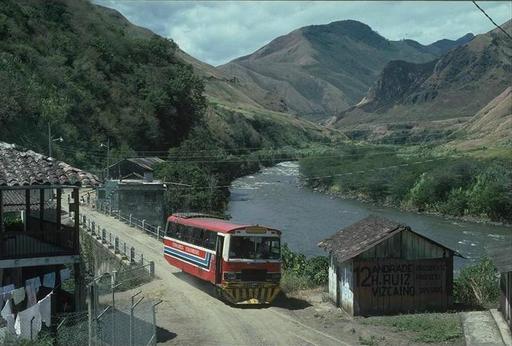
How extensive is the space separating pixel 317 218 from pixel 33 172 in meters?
54.8

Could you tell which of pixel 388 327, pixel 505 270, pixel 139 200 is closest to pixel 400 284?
pixel 388 327

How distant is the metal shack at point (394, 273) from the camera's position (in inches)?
931

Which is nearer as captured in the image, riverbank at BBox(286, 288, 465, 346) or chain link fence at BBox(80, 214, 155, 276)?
riverbank at BBox(286, 288, 465, 346)

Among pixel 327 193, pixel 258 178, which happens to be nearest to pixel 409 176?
pixel 327 193

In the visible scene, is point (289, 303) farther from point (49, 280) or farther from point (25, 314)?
point (25, 314)

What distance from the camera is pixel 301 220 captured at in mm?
70125

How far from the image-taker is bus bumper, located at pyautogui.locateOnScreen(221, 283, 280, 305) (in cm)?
2550

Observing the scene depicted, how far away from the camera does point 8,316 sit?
1769 centimetres

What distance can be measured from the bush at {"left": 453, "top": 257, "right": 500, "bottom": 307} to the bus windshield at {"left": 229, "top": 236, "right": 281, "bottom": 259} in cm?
776

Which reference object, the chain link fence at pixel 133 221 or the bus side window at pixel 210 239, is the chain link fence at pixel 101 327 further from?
the chain link fence at pixel 133 221

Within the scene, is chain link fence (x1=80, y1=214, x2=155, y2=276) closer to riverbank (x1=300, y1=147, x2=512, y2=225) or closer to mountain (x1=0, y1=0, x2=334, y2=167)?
mountain (x1=0, y1=0, x2=334, y2=167)

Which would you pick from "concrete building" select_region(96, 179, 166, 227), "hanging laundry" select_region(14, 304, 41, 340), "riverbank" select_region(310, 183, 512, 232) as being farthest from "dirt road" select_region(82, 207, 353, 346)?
"riverbank" select_region(310, 183, 512, 232)

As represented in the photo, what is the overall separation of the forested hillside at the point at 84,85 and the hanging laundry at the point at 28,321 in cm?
5374

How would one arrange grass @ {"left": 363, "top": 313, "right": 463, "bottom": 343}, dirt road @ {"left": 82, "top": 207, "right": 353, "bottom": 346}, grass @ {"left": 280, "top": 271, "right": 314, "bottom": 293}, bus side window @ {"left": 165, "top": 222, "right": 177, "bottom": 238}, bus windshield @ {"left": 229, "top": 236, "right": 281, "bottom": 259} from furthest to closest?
1. bus side window @ {"left": 165, "top": 222, "right": 177, "bottom": 238}
2. grass @ {"left": 280, "top": 271, "right": 314, "bottom": 293}
3. bus windshield @ {"left": 229, "top": 236, "right": 281, "bottom": 259}
4. dirt road @ {"left": 82, "top": 207, "right": 353, "bottom": 346}
5. grass @ {"left": 363, "top": 313, "right": 463, "bottom": 343}
